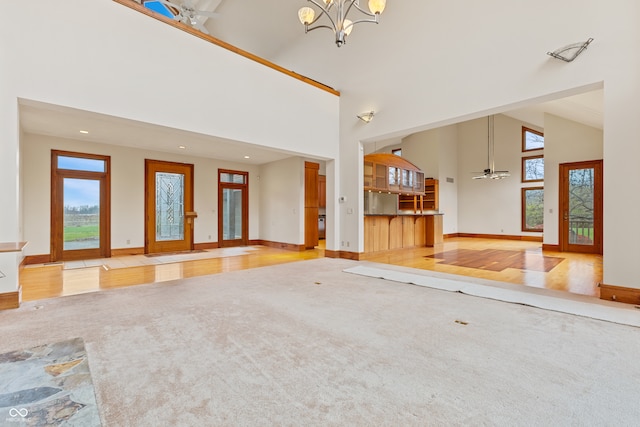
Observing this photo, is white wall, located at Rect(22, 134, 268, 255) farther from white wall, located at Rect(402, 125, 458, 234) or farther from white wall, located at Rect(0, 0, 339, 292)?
white wall, located at Rect(402, 125, 458, 234)

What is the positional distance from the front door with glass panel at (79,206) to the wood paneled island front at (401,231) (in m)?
6.04

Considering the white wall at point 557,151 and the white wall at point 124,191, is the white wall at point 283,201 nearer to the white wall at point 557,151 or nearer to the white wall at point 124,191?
the white wall at point 124,191

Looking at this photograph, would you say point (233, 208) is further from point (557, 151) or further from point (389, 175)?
point (557, 151)

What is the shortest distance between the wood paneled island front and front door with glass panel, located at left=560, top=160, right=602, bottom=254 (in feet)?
10.2

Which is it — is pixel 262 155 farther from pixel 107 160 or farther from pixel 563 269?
pixel 563 269

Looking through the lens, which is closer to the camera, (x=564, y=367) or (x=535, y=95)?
(x=564, y=367)

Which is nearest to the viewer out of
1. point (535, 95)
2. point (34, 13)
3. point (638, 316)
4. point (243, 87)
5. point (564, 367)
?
point (564, 367)

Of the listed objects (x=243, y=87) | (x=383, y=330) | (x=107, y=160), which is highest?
(x=243, y=87)

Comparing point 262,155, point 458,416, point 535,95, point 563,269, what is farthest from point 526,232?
point 458,416

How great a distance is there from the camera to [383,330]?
2.53 meters

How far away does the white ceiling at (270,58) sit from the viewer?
5.35 meters

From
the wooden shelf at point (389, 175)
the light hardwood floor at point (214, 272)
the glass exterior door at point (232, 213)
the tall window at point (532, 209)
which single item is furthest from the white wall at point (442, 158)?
the glass exterior door at point (232, 213)

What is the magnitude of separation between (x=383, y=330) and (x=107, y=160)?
287 inches

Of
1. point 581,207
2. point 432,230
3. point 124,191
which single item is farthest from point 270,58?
point 581,207
